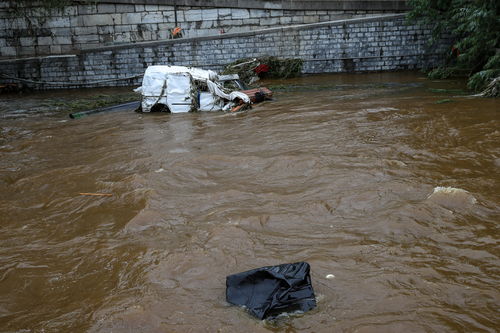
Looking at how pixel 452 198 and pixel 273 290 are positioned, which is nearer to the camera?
pixel 273 290

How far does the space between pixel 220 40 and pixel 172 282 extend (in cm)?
1785

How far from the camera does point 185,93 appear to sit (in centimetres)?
1249

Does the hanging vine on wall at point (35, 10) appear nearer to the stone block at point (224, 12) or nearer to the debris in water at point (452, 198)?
the stone block at point (224, 12)

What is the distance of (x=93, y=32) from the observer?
21000mm

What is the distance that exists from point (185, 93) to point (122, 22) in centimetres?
1043

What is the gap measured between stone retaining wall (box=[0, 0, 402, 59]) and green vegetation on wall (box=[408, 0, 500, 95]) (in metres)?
3.64

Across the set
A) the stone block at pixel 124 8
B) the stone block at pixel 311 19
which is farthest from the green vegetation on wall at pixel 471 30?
the stone block at pixel 124 8

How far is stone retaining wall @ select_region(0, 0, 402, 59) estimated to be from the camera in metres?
20.7

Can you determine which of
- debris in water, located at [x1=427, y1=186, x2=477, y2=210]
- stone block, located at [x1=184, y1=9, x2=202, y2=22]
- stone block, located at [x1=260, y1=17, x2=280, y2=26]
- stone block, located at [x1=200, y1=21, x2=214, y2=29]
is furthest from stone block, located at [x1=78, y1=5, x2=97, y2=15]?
debris in water, located at [x1=427, y1=186, x2=477, y2=210]

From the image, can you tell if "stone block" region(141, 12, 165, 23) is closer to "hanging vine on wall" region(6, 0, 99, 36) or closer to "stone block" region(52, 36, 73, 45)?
"hanging vine on wall" region(6, 0, 99, 36)

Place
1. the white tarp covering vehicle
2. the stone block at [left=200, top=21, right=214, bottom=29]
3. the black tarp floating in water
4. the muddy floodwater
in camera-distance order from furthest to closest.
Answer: the stone block at [left=200, top=21, right=214, bottom=29], the white tarp covering vehicle, the muddy floodwater, the black tarp floating in water

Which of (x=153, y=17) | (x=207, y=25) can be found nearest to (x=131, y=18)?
(x=153, y=17)

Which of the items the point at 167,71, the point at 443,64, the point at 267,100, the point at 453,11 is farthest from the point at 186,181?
the point at 443,64

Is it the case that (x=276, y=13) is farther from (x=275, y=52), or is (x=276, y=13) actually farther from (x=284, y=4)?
(x=275, y=52)
